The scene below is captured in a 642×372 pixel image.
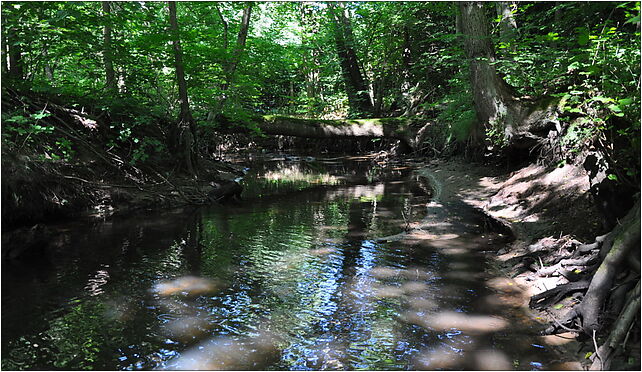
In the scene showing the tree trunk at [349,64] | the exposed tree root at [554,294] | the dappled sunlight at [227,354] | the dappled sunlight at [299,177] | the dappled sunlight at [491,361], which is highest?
the tree trunk at [349,64]

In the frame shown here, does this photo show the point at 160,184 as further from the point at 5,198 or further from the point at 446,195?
the point at 446,195

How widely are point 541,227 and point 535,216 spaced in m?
0.53

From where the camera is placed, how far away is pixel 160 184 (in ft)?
29.5

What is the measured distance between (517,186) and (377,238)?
309 centimetres

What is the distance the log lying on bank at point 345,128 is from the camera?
16.2 m

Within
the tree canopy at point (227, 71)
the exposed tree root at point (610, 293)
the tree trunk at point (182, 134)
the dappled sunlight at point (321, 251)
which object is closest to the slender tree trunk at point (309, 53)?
the tree canopy at point (227, 71)

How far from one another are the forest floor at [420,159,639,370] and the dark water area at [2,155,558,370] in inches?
9.0

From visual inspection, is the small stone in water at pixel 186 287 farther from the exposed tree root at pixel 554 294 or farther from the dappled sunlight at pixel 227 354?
the exposed tree root at pixel 554 294

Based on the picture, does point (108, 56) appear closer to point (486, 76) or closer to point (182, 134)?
point (182, 134)

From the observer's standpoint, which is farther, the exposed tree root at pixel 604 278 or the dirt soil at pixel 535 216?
the dirt soil at pixel 535 216

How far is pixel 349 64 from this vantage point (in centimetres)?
2100

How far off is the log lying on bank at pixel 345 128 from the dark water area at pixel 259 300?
349 inches

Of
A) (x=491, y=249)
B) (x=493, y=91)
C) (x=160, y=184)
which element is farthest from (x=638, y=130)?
(x=160, y=184)

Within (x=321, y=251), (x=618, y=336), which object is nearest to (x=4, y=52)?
Result: (x=321, y=251)
